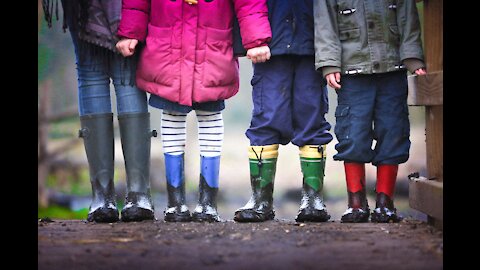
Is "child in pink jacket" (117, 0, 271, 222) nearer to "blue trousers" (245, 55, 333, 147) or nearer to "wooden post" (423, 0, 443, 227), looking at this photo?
"blue trousers" (245, 55, 333, 147)

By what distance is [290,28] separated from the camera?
132 inches

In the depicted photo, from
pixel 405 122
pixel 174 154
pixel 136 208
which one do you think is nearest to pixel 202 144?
pixel 174 154

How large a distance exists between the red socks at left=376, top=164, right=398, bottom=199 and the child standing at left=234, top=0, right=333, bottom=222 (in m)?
0.24

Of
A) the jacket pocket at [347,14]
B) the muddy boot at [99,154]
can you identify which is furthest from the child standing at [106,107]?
the jacket pocket at [347,14]

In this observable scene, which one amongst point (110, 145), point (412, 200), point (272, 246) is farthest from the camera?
point (110, 145)

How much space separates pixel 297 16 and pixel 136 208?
40.2 inches

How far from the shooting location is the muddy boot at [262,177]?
11.1 feet

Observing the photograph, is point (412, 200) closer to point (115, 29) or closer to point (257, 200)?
point (257, 200)

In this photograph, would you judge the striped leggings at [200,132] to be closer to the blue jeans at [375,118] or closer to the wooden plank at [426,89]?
the blue jeans at [375,118]

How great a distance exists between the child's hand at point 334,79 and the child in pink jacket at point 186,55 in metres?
0.26

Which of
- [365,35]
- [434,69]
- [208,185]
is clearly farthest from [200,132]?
[434,69]

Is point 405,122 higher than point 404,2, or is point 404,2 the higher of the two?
point 404,2

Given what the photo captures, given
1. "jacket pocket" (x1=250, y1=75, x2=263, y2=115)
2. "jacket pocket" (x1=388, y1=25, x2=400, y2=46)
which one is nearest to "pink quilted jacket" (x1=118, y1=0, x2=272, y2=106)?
"jacket pocket" (x1=250, y1=75, x2=263, y2=115)

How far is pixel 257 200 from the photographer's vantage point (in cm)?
340
